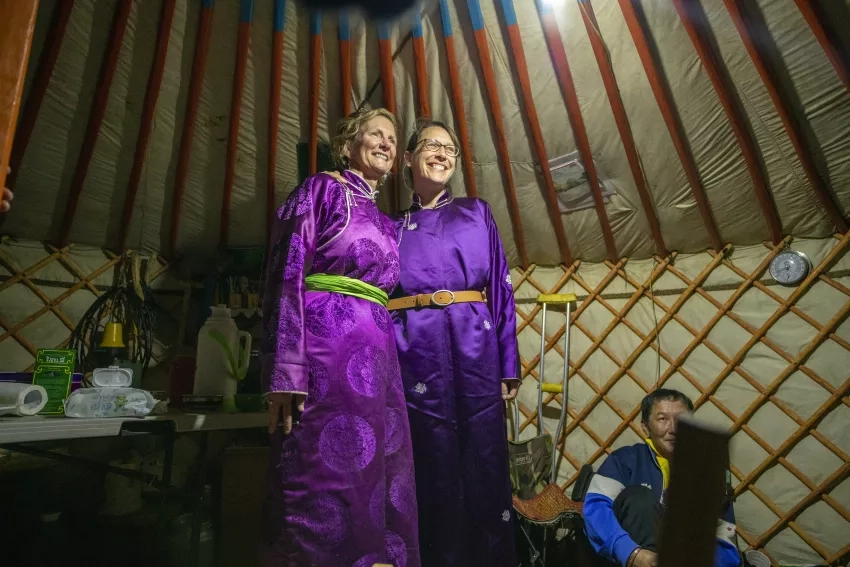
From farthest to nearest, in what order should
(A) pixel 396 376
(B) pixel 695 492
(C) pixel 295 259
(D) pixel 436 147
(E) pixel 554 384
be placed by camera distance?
(E) pixel 554 384 → (D) pixel 436 147 → (A) pixel 396 376 → (C) pixel 295 259 → (B) pixel 695 492

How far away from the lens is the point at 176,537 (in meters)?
1.74

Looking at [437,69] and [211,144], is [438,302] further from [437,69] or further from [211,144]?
[211,144]

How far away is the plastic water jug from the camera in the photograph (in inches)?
64.0

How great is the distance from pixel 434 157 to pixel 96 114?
5.69 feet

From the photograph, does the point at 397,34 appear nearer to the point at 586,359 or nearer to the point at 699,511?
the point at 586,359

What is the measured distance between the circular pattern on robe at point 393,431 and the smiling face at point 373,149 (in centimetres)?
58

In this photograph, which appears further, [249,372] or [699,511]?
[249,372]

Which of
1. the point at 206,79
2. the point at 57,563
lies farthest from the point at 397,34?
the point at 57,563

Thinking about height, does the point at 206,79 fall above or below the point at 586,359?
above

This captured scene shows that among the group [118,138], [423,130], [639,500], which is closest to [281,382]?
[423,130]

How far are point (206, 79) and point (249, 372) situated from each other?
1379 mm

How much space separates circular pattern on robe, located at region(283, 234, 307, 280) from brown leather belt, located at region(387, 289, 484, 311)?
0.33 metres

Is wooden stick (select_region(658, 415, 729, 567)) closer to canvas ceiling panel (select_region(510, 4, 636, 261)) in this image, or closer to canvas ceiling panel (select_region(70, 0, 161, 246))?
canvas ceiling panel (select_region(510, 4, 636, 261))

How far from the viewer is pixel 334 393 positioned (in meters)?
0.87
